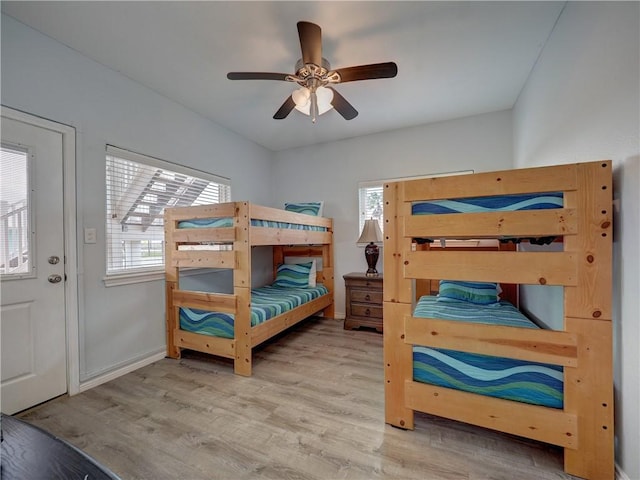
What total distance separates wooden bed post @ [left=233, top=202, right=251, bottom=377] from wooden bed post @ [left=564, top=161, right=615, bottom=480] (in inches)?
82.0

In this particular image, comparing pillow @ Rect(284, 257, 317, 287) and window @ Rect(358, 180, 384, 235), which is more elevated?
window @ Rect(358, 180, 384, 235)

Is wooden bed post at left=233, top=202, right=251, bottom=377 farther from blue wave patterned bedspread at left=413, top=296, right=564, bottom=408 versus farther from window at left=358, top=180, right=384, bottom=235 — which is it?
window at left=358, top=180, right=384, bottom=235

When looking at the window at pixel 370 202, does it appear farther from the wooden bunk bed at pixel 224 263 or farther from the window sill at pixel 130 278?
the window sill at pixel 130 278

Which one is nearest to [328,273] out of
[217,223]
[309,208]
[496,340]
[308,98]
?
[309,208]

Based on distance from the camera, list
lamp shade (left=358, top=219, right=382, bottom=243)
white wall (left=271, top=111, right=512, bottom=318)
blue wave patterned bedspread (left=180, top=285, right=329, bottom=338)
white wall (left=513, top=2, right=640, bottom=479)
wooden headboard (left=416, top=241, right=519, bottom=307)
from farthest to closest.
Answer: lamp shade (left=358, top=219, right=382, bottom=243)
white wall (left=271, top=111, right=512, bottom=318)
wooden headboard (left=416, top=241, right=519, bottom=307)
blue wave patterned bedspread (left=180, top=285, right=329, bottom=338)
white wall (left=513, top=2, right=640, bottom=479)

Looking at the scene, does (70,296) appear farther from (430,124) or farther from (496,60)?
(430,124)

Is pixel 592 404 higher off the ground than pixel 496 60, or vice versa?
pixel 496 60

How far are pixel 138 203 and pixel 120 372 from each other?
1.51m

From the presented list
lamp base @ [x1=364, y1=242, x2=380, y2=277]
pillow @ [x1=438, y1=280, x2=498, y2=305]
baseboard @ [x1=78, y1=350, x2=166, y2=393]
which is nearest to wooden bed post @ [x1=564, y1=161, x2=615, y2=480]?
pillow @ [x1=438, y1=280, x2=498, y2=305]

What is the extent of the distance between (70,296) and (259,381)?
1.58 m

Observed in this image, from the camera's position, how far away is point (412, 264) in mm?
1617

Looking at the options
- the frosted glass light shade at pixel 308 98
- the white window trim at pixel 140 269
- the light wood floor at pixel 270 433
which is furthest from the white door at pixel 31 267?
the frosted glass light shade at pixel 308 98

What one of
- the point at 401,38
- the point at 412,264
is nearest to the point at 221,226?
the point at 412,264

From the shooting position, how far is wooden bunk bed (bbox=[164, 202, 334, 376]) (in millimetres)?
2348
